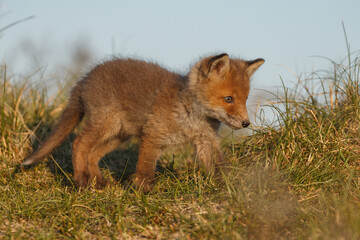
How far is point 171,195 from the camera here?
371cm

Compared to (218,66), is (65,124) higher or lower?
lower

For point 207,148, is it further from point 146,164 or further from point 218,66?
point 218,66

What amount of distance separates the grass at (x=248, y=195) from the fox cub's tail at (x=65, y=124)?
282 mm

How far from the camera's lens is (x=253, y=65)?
4633 millimetres

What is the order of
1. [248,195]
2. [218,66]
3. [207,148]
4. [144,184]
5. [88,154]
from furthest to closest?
[88,154]
[207,148]
[218,66]
[144,184]
[248,195]

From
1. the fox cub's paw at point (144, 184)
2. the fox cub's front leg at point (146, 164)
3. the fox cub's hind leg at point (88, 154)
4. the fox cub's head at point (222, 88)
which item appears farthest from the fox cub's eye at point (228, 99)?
the fox cub's hind leg at point (88, 154)

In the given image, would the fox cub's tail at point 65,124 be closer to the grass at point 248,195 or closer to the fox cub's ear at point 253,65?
the grass at point 248,195

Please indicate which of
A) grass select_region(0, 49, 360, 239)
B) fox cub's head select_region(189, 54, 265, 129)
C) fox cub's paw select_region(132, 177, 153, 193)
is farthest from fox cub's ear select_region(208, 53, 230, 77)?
fox cub's paw select_region(132, 177, 153, 193)

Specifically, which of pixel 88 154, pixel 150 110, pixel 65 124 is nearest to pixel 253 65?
pixel 150 110

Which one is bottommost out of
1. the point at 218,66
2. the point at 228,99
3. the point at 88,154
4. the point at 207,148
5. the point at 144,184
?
the point at 144,184

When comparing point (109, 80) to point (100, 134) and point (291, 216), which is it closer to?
point (100, 134)

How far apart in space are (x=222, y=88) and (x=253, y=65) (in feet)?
1.92

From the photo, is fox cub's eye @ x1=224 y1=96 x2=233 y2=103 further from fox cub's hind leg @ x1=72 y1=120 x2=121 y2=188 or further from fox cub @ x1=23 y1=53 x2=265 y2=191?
fox cub's hind leg @ x1=72 y1=120 x2=121 y2=188

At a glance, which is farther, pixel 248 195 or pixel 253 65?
pixel 253 65
